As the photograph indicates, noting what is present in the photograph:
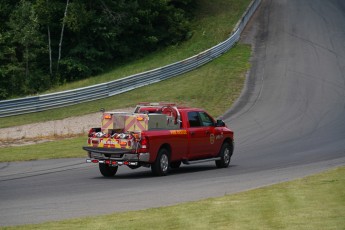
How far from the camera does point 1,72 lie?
143 feet

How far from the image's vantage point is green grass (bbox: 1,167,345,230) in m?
10.8

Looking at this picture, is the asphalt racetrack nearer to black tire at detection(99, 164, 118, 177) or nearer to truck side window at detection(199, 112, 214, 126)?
black tire at detection(99, 164, 118, 177)

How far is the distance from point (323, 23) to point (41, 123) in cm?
2777

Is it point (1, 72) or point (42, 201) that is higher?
point (1, 72)

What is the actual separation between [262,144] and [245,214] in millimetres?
15309

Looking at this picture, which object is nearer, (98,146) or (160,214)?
(160,214)

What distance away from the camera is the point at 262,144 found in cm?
2689

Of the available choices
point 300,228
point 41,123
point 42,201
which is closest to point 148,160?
point 42,201

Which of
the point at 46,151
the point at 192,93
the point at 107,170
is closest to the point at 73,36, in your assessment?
the point at 192,93

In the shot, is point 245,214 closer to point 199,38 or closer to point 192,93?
point 192,93

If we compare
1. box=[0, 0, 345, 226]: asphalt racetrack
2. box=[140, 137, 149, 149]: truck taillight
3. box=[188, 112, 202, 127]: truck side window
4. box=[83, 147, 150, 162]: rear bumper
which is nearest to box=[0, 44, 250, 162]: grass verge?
box=[0, 0, 345, 226]: asphalt racetrack

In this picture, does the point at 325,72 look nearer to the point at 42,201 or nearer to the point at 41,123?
the point at 41,123

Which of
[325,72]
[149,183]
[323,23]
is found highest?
[323,23]

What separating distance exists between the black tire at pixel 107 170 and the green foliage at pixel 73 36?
2487 cm
